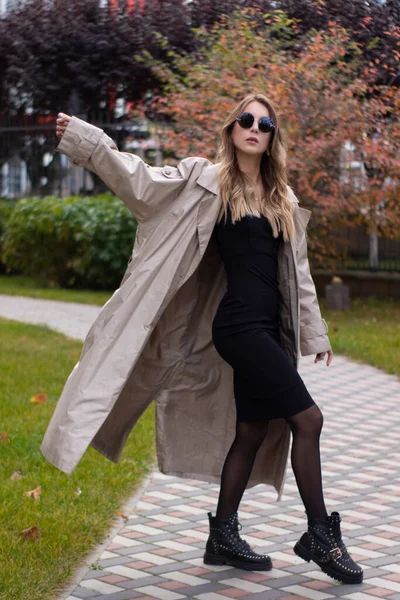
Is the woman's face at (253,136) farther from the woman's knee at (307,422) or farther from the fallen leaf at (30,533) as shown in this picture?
the fallen leaf at (30,533)

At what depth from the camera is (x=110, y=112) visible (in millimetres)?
18359

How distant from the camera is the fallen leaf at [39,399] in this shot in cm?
750

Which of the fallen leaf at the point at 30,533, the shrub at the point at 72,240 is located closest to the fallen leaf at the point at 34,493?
the fallen leaf at the point at 30,533

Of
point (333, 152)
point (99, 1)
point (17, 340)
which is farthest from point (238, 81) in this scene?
point (99, 1)

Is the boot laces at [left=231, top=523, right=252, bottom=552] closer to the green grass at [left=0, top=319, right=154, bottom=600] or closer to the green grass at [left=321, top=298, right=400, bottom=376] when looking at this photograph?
the green grass at [left=0, top=319, right=154, bottom=600]

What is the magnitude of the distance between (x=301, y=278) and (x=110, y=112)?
14.6 meters

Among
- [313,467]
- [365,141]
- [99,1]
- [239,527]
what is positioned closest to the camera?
[313,467]

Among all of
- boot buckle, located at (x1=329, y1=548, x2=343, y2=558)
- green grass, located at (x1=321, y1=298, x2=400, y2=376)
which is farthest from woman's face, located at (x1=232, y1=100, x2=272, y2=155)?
green grass, located at (x1=321, y1=298, x2=400, y2=376)

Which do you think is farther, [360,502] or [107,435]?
[360,502]

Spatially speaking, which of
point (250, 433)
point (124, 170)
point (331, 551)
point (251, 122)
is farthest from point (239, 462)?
point (251, 122)

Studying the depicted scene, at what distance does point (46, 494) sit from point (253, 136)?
2.14 m

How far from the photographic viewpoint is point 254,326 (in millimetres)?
4090

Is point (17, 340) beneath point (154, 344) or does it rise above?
beneath

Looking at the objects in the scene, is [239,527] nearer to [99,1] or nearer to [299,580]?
[299,580]
